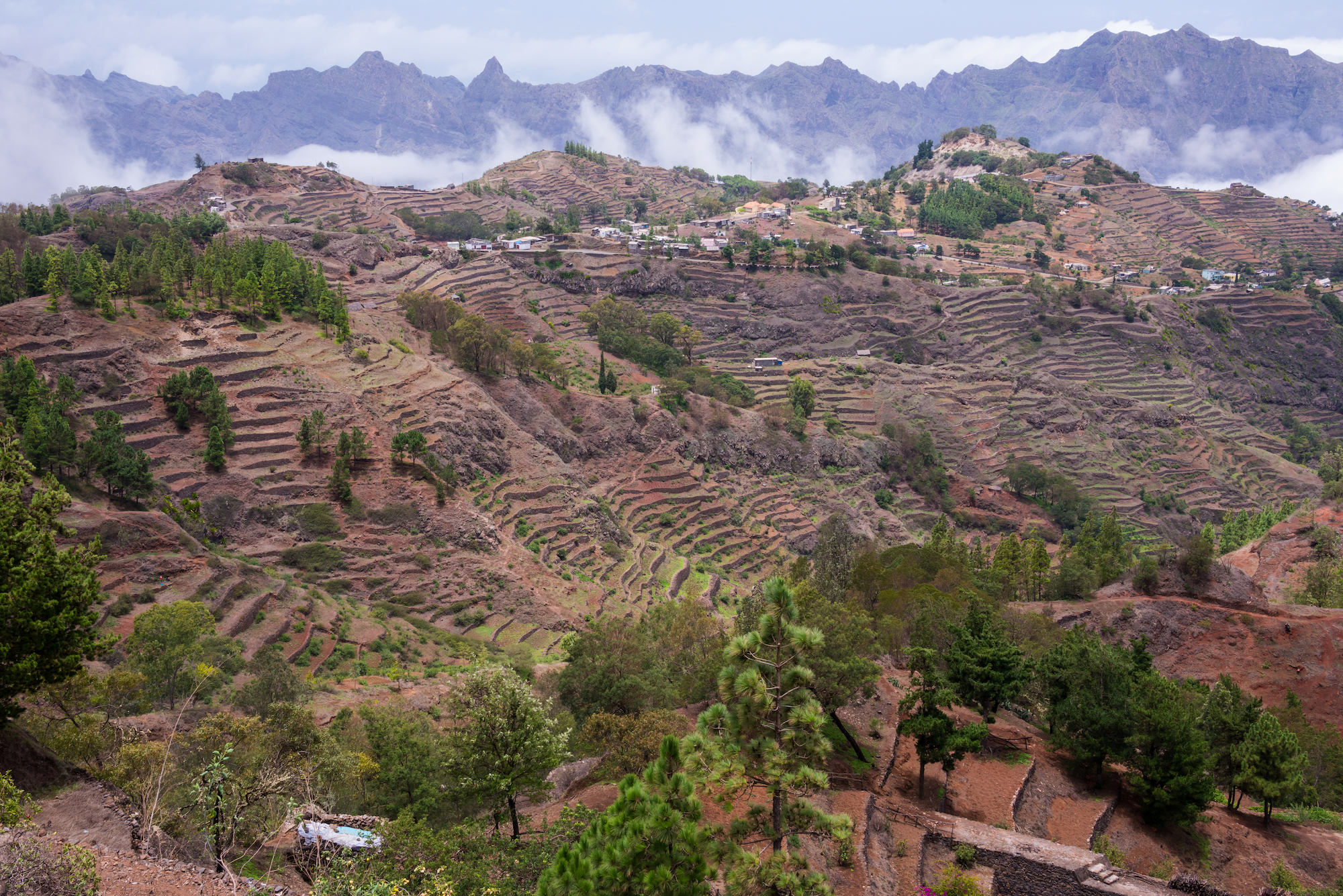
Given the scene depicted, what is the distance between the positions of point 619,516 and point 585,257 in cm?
5377

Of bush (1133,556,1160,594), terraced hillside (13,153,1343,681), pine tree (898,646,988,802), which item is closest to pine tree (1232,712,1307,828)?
pine tree (898,646,988,802)

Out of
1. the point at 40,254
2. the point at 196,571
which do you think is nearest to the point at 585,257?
the point at 40,254

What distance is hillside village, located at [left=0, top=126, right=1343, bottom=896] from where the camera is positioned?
1894 cm

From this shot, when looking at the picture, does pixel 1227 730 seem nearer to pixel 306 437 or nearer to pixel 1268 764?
pixel 1268 764

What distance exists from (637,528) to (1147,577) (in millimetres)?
35271

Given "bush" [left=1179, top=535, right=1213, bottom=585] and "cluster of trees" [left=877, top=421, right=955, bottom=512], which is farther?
"cluster of trees" [left=877, top=421, right=955, bottom=512]

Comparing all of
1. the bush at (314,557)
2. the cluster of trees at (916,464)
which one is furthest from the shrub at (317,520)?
the cluster of trees at (916,464)

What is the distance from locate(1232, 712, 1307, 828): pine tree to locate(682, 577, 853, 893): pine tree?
20.0 metres

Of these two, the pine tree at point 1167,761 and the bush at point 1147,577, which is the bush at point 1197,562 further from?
the pine tree at point 1167,761

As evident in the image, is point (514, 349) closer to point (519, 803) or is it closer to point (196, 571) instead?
point (196, 571)

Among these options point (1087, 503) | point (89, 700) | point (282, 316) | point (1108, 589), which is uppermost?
point (282, 316)

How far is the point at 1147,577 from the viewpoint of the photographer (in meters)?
42.5

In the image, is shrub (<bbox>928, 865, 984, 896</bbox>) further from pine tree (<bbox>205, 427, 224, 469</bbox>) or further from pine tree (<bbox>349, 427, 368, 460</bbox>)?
pine tree (<bbox>205, 427, 224, 469</bbox>)

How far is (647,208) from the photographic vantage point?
6452 inches
